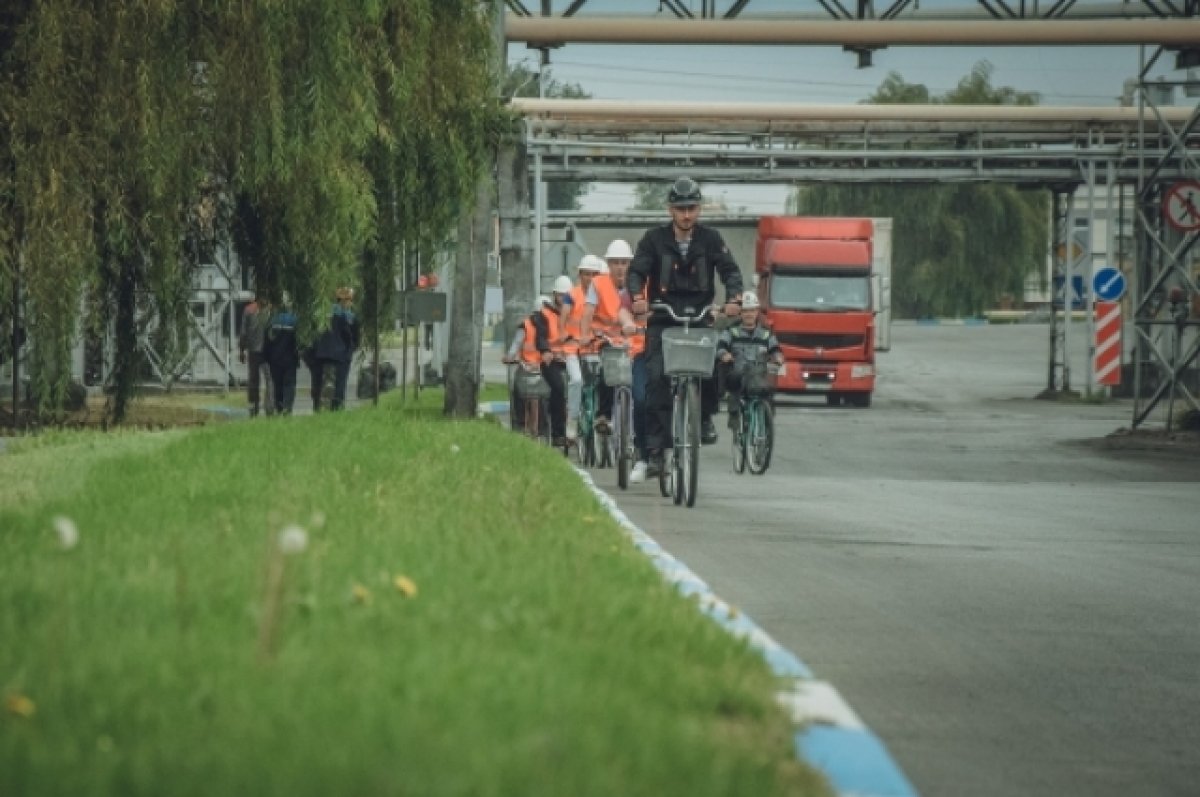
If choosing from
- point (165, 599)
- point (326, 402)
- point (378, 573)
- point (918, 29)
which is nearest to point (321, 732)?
point (165, 599)

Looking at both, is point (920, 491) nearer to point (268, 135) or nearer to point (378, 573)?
point (268, 135)

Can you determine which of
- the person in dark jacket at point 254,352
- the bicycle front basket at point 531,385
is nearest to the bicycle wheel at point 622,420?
the bicycle front basket at point 531,385

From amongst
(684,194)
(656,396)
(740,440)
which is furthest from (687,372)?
(740,440)

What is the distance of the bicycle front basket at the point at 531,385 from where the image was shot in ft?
82.3

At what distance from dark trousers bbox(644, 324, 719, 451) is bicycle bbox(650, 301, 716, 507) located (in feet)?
0.38

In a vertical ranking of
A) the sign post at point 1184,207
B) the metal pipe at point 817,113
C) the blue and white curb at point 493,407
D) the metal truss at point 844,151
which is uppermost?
the metal pipe at point 817,113

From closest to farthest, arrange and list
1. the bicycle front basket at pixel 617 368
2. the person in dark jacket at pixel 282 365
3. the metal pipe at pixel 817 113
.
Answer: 1. the bicycle front basket at pixel 617 368
2. the person in dark jacket at pixel 282 365
3. the metal pipe at pixel 817 113

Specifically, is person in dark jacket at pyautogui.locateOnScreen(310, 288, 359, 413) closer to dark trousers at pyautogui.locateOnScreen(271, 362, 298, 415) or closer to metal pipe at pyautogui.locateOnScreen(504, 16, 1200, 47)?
dark trousers at pyautogui.locateOnScreen(271, 362, 298, 415)

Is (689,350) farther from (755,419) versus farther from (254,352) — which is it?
(254,352)

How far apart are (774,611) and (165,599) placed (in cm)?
352

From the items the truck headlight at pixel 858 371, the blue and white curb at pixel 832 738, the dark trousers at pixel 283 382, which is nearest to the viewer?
the blue and white curb at pixel 832 738

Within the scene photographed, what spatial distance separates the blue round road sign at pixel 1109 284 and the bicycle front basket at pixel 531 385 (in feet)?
64.5

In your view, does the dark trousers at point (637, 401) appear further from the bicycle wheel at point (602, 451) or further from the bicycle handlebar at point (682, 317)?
the bicycle wheel at point (602, 451)

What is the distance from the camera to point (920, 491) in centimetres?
2000
